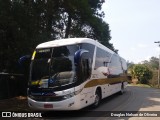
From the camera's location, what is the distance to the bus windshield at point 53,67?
1328cm

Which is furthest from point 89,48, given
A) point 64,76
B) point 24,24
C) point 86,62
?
point 24,24

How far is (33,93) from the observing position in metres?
13.6

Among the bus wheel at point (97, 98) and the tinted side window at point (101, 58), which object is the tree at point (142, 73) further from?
the bus wheel at point (97, 98)

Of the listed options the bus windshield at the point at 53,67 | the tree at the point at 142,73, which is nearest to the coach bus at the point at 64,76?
the bus windshield at the point at 53,67

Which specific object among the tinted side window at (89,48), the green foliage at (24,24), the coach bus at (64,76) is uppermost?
the green foliage at (24,24)

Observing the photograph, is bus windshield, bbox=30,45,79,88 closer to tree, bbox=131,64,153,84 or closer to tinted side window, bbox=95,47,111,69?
tinted side window, bbox=95,47,111,69

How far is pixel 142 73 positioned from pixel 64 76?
3853 cm

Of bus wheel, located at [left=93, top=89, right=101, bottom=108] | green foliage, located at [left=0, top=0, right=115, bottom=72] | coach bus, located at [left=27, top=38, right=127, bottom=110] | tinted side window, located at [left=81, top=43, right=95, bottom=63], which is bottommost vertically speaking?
bus wheel, located at [left=93, top=89, right=101, bottom=108]

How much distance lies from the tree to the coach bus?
116 feet

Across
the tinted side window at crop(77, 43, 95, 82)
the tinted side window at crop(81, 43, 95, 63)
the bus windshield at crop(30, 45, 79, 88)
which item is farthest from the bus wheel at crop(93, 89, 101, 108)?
the bus windshield at crop(30, 45, 79, 88)

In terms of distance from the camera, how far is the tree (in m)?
50.1

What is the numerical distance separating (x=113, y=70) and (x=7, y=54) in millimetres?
6862

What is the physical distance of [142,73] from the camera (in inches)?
1980

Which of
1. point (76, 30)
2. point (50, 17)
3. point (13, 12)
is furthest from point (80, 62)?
point (76, 30)
